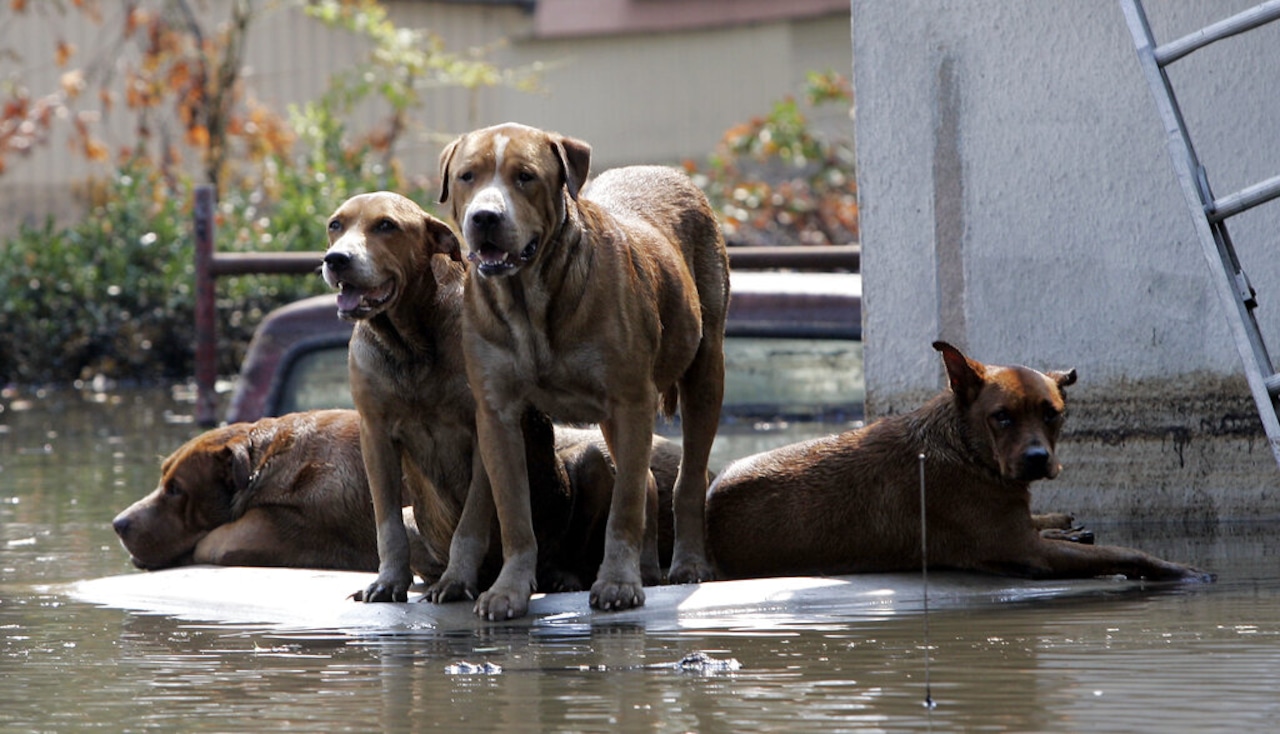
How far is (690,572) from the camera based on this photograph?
713 centimetres

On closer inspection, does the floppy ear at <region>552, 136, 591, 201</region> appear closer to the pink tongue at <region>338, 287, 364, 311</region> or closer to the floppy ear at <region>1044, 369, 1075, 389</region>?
the pink tongue at <region>338, 287, 364, 311</region>

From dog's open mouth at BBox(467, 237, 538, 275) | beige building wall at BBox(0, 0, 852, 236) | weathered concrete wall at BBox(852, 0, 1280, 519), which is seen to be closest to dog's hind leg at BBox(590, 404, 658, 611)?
dog's open mouth at BBox(467, 237, 538, 275)

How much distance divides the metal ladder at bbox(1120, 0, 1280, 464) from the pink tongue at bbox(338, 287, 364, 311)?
8.71 feet

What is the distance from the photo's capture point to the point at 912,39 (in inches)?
332

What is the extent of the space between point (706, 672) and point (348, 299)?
6.30 ft

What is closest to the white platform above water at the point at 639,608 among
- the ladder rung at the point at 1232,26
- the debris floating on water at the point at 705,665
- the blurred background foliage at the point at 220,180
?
the debris floating on water at the point at 705,665

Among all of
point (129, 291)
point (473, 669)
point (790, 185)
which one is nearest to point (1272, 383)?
point (473, 669)

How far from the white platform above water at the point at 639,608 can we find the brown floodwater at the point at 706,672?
0.08 m

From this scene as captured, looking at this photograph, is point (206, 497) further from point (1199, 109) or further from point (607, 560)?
point (1199, 109)

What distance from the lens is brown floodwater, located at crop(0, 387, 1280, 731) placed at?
15.8 ft

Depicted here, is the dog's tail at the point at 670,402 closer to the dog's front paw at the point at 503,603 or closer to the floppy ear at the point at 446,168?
the dog's front paw at the point at 503,603

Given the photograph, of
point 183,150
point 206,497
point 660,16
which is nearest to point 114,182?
point 183,150

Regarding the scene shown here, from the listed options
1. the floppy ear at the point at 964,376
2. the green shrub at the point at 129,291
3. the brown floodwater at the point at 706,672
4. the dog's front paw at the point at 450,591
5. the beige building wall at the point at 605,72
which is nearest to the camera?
the brown floodwater at the point at 706,672

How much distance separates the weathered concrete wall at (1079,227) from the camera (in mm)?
8039
